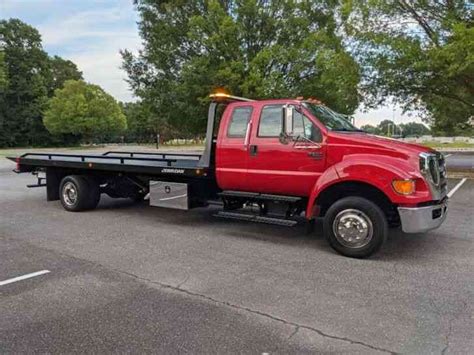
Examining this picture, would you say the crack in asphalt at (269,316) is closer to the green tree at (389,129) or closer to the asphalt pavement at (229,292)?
the asphalt pavement at (229,292)

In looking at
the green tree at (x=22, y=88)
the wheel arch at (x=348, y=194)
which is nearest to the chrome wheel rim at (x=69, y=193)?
the wheel arch at (x=348, y=194)

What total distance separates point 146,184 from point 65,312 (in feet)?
15.9

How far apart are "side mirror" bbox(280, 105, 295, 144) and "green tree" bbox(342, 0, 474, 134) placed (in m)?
10.1

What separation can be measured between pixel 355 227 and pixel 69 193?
643 centimetres

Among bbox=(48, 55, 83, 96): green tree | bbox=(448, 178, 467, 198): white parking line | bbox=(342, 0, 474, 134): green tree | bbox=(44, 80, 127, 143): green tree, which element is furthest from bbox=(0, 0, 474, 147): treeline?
bbox=(48, 55, 83, 96): green tree

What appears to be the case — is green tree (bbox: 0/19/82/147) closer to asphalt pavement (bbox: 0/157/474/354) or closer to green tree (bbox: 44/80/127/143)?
green tree (bbox: 44/80/127/143)

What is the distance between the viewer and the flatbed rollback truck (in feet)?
18.3

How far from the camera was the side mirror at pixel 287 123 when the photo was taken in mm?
6363

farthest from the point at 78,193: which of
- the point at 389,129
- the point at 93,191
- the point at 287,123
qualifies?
Result: the point at 389,129

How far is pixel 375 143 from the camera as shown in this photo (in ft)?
19.0

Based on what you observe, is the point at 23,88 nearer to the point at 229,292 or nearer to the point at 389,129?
the point at 389,129

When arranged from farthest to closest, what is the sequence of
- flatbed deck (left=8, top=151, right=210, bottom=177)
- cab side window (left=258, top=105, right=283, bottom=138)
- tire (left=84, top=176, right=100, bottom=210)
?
1. tire (left=84, top=176, right=100, bottom=210)
2. flatbed deck (left=8, top=151, right=210, bottom=177)
3. cab side window (left=258, top=105, right=283, bottom=138)

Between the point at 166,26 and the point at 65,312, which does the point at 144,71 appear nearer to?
the point at 166,26

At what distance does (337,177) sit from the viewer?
5848 millimetres
